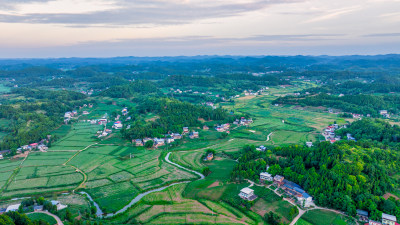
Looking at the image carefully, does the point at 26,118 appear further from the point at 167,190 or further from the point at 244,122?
the point at 244,122

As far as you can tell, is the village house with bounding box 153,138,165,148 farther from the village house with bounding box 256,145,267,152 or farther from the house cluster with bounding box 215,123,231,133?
the village house with bounding box 256,145,267,152

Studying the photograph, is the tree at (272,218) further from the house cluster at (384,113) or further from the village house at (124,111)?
the house cluster at (384,113)

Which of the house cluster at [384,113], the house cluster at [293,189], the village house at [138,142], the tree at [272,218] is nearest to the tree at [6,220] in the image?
the tree at [272,218]

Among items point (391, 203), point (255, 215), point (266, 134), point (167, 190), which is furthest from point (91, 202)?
point (266, 134)

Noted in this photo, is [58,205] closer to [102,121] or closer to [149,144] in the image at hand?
[149,144]

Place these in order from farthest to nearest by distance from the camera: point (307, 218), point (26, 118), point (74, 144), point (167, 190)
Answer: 1. point (26, 118)
2. point (74, 144)
3. point (167, 190)
4. point (307, 218)
